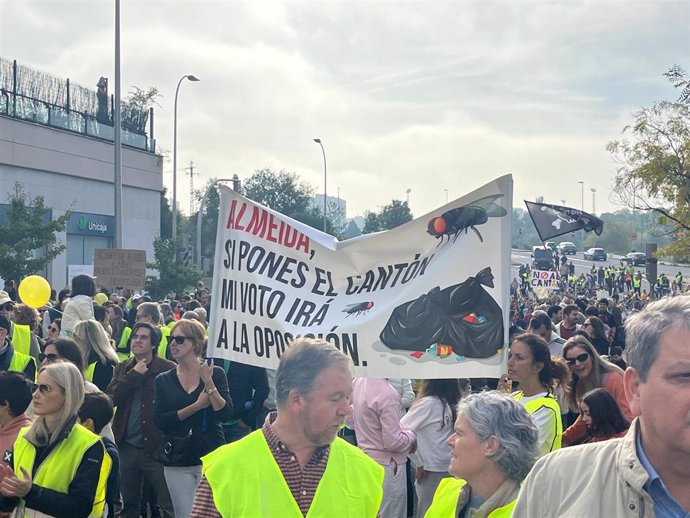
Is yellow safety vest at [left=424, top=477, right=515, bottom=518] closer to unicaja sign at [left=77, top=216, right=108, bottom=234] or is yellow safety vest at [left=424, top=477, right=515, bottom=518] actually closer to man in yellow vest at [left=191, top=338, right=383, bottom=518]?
man in yellow vest at [left=191, top=338, right=383, bottom=518]

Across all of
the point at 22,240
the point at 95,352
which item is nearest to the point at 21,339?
the point at 95,352

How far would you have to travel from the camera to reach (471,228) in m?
5.91

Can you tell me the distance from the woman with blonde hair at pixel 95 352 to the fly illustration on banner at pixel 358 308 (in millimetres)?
2929

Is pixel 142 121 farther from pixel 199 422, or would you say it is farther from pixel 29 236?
pixel 199 422

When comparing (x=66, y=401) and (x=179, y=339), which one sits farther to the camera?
(x=179, y=339)

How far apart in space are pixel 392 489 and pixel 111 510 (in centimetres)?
195

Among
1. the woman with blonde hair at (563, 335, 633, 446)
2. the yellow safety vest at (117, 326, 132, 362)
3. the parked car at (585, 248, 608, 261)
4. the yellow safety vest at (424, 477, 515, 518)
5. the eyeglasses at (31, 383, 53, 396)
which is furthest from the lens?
the parked car at (585, 248, 608, 261)

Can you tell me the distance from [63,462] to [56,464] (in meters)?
0.04

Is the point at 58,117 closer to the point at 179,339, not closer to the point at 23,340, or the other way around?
the point at 23,340

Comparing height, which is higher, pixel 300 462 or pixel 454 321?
pixel 454 321

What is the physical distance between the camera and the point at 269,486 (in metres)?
3.34

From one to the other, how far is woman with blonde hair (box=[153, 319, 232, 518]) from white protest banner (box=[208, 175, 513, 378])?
2.26ft

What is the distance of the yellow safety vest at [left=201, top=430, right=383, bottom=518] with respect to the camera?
330cm

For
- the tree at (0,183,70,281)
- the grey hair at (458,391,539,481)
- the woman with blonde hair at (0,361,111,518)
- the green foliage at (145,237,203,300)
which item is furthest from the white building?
the grey hair at (458,391,539,481)
